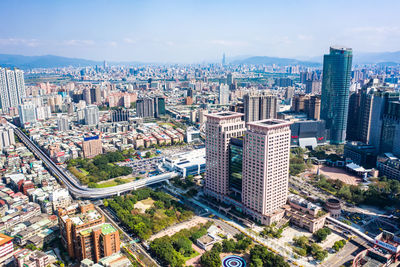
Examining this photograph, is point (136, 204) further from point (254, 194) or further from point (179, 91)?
point (179, 91)

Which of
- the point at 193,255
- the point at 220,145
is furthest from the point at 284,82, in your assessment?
the point at 193,255

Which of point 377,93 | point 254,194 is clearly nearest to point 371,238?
point 254,194

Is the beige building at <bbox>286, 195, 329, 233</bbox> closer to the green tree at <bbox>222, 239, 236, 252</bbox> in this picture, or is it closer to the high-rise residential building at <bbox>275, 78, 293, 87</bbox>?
the green tree at <bbox>222, 239, 236, 252</bbox>

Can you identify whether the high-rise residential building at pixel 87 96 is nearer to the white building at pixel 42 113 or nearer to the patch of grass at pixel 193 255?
the white building at pixel 42 113

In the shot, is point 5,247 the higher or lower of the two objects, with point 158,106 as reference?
lower

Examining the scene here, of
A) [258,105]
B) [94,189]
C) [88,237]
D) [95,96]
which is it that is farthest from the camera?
[95,96]

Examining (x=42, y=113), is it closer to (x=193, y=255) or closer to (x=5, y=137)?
(x=5, y=137)

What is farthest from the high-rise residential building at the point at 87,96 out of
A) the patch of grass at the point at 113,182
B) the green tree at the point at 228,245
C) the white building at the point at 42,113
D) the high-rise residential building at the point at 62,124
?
the green tree at the point at 228,245
